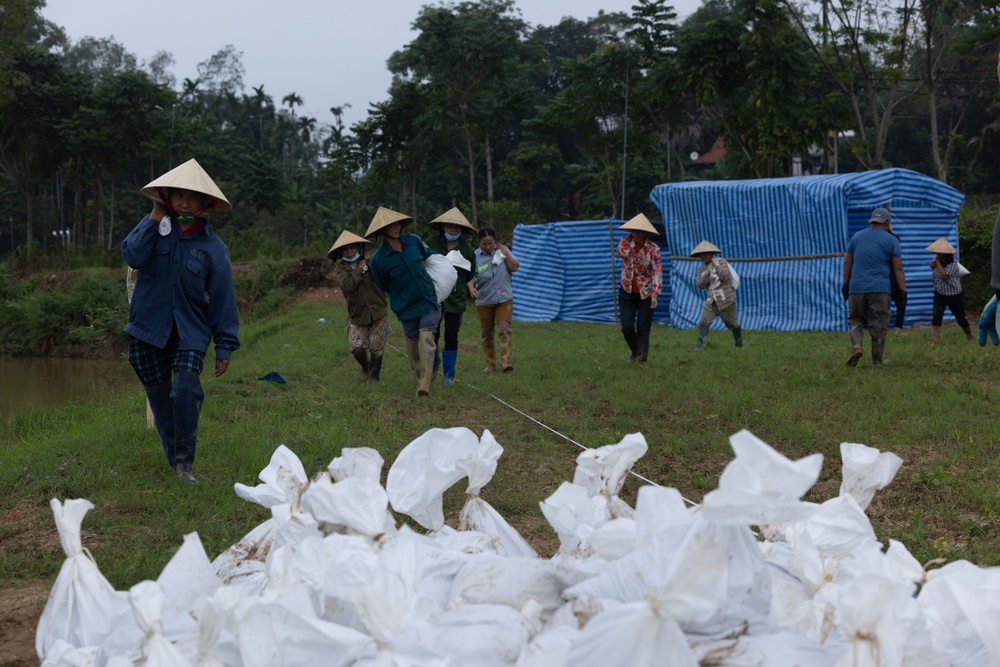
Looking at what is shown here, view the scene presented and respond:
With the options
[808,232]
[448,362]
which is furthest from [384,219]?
[808,232]

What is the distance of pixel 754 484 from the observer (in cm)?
178

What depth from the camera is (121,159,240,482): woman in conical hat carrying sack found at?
464 centimetres

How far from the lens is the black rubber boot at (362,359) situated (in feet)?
30.7

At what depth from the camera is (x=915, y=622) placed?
178 centimetres

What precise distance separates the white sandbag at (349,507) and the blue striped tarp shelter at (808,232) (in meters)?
14.0

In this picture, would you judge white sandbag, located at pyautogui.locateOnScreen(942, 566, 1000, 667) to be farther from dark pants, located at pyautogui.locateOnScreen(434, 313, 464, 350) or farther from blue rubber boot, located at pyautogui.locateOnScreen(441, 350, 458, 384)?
blue rubber boot, located at pyautogui.locateOnScreen(441, 350, 458, 384)

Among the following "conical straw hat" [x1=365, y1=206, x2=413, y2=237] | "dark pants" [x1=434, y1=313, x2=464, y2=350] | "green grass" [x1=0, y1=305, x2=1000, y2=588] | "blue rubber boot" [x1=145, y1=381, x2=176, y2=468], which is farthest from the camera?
"dark pants" [x1=434, y1=313, x2=464, y2=350]

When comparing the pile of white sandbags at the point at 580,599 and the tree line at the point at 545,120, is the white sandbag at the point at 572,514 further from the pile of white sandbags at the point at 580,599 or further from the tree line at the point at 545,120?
the tree line at the point at 545,120

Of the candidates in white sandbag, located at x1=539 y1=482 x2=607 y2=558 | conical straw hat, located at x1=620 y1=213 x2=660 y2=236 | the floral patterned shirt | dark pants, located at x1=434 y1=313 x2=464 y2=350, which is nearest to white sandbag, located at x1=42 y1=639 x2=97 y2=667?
white sandbag, located at x1=539 y1=482 x2=607 y2=558

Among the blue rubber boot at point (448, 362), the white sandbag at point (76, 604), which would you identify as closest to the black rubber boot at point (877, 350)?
the blue rubber boot at point (448, 362)

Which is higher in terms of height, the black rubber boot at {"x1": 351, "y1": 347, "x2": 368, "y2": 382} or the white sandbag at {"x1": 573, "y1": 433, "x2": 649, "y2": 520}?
the white sandbag at {"x1": 573, "y1": 433, "x2": 649, "y2": 520}

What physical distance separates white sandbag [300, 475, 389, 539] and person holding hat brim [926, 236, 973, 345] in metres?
11.2

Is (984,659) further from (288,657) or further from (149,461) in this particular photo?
(149,461)

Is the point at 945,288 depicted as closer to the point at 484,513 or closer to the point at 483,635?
the point at 484,513
